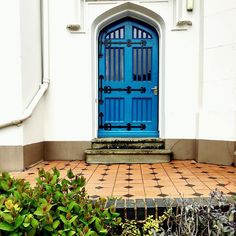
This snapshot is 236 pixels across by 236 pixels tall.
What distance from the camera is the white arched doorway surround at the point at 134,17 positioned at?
4.88m

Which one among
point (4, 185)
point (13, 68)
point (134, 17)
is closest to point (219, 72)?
point (134, 17)

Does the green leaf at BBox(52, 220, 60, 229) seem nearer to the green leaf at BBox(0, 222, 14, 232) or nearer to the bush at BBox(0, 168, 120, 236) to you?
the bush at BBox(0, 168, 120, 236)

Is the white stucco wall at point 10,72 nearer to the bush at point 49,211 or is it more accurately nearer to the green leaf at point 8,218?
the bush at point 49,211

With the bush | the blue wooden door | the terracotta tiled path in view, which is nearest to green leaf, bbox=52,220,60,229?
the bush

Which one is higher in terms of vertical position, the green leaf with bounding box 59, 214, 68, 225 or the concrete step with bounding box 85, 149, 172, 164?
the green leaf with bounding box 59, 214, 68, 225

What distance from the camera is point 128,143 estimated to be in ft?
15.9

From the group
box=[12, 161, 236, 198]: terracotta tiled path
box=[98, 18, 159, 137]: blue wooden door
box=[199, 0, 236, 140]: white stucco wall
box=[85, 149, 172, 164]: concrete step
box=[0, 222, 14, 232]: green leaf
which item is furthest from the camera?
box=[98, 18, 159, 137]: blue wooden door

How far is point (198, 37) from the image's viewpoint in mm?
4641

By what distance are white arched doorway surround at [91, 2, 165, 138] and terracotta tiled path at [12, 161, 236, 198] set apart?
0.92 metres

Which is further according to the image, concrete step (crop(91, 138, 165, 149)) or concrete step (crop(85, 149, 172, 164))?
concrete step (crop(91, 138, 165, 149))

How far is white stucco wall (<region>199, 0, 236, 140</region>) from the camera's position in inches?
167

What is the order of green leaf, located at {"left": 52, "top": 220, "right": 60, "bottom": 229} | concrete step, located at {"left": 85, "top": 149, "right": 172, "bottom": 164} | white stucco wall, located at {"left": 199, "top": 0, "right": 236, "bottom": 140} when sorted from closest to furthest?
green leaf, located at {"left": 52, "top": 220, "right": 60, "bottom": 229} → white stucco wall, located at {"left": 199, "top": 0, "right": 236, "bottom": 140} → concrete step, located at {"left": 85, "top": 149, "right": 172, "bottom": 164}

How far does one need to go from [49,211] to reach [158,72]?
3.92 metres

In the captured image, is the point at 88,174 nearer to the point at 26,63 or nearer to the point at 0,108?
the point at 0,108
